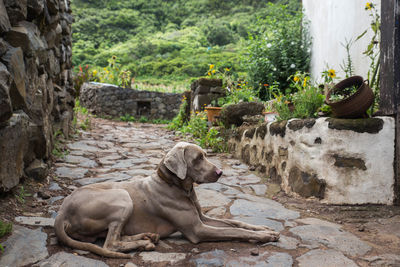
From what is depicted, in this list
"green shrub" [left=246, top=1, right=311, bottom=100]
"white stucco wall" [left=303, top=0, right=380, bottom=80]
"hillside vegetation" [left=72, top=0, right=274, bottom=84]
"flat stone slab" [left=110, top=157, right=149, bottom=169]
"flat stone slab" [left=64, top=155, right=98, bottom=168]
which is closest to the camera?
"white stucco wall" [left=303, top=0, right=380, bottom=80]

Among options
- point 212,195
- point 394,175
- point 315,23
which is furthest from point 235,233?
point 315,23

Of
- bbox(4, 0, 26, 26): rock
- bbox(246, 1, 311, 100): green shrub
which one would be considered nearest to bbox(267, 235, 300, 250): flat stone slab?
bbox(4, 0, 26, 26): rock

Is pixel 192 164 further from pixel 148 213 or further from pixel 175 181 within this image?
pixel 148 213

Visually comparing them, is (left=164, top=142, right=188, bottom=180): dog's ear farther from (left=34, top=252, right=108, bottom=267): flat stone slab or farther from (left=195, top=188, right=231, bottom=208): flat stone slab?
(left=195, top=188, right=231, bottom=208): flat stone slab

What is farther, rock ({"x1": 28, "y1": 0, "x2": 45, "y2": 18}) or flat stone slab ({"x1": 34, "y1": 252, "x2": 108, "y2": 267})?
rock ({"x1": 28, "y1": 0, "x2": 45, "y2": 18})

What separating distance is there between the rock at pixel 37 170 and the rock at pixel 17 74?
795 mm

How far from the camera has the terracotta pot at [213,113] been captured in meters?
7.44

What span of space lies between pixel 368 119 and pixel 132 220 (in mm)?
2539

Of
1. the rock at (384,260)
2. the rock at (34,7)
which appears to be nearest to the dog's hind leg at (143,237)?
the rock at (384,260)

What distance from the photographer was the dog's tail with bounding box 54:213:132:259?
2182 millimetres

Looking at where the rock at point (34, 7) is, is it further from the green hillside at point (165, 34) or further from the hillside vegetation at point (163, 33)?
the hillside vegetation at point (163, 33)

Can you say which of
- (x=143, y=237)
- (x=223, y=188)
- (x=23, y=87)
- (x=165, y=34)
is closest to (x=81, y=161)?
(x=23, y=87)

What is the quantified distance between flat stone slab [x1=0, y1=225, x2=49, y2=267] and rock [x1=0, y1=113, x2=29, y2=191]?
1.70ft

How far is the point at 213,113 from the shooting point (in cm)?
754
